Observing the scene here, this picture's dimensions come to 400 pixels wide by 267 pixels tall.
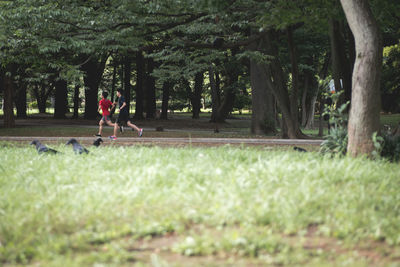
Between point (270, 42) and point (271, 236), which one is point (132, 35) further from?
point (271, 236)

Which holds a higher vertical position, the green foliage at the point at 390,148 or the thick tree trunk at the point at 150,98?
the thick tree trunk at the point at 150,98

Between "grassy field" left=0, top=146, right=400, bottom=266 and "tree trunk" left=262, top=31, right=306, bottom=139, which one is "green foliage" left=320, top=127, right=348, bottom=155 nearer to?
"grassy field" left=0, top=146, right=400, bottom=266

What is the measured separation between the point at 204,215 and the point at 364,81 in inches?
202

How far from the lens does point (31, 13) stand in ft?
49.7

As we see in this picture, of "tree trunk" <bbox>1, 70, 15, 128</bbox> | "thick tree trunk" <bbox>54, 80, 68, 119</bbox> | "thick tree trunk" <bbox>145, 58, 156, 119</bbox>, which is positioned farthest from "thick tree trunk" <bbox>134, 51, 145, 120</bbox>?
"tree trunk" <bbox>1, 70, 15, 128</bbox>

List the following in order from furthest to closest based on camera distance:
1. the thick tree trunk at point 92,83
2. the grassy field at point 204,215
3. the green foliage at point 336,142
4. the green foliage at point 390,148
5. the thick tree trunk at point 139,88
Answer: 1. the thick tree trunk at point 139,88
2. the thick tree trunk at point 92,83
3. the green foliage at point 336,142
4. the green foliage at point 390,148
5. the grassy field at point 204,215

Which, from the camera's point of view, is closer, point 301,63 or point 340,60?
point 340,60

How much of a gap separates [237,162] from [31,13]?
1084 centimetres

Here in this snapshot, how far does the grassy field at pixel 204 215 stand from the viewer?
427 cm

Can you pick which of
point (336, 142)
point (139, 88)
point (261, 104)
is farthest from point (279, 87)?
point (139, 88)

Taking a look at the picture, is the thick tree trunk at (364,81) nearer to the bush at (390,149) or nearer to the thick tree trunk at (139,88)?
the bush at (390,149)

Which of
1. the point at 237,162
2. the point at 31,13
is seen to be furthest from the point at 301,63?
the point at 237,162

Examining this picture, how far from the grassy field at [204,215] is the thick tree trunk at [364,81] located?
4.33 ft

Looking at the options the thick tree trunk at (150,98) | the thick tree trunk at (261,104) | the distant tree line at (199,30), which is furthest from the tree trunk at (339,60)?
the thick tree trunk at (150,98)
